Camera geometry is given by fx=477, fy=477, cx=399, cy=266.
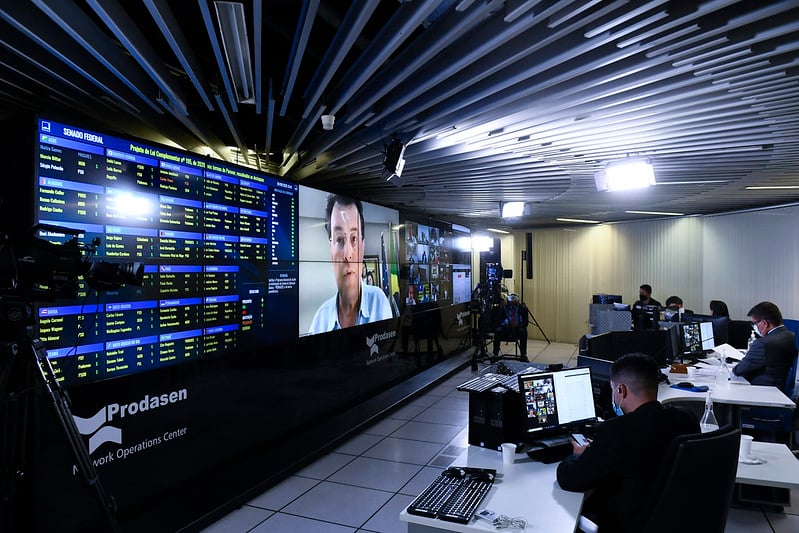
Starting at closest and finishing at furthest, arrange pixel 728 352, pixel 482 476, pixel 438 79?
1. pixel 482 476
2. pixel 438 79
3. pixel 728 352

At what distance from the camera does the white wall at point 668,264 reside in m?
8.66

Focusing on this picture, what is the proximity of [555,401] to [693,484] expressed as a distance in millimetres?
1087

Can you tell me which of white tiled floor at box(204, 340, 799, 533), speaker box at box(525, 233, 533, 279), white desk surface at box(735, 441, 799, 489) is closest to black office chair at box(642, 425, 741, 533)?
white tiled floor at box(204, 340, 799, 533)

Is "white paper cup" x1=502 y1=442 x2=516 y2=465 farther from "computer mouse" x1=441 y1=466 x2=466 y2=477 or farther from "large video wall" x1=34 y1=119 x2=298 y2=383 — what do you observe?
"large video wall" x1=34 y1=119 x2=298 y2=383

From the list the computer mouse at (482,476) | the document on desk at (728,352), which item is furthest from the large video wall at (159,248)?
the document on desk at (728,352)

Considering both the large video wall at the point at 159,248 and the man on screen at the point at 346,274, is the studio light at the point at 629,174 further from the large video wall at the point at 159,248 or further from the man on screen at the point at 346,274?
the large video wall at the point at 159,248

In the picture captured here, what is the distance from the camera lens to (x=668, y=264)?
419 inches

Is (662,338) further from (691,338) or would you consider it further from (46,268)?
(46,268)

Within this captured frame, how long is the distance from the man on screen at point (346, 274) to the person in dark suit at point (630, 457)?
3356 millimetres

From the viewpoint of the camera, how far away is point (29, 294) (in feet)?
6.42

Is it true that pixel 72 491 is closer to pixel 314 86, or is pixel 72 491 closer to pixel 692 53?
pixel 314 86

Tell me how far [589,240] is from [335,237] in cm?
834

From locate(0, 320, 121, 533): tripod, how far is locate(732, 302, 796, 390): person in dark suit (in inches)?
221

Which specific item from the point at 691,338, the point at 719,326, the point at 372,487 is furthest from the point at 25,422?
the point at 719,326
